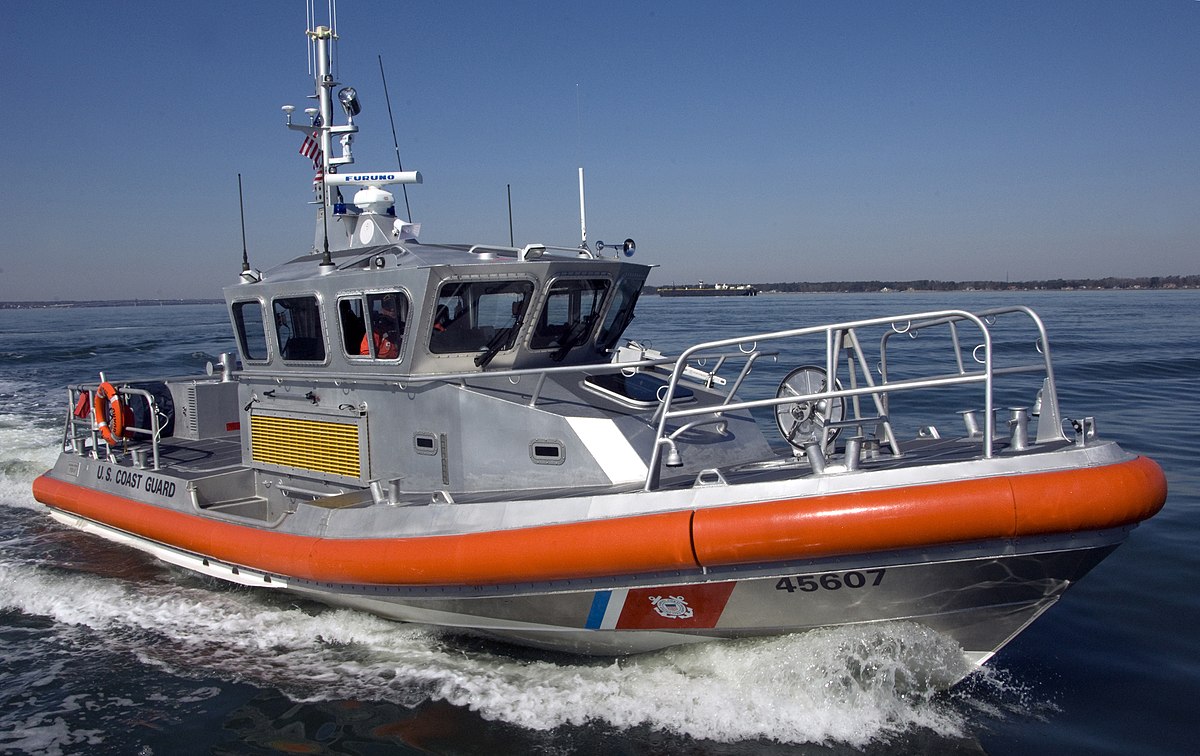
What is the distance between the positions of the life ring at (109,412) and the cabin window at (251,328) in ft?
6.41

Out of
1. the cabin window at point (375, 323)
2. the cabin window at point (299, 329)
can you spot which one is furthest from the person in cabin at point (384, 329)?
the cabin window at point (299, 329)

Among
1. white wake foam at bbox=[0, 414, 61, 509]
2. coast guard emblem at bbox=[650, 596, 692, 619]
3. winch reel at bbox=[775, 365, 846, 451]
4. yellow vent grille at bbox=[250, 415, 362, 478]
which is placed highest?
winch reel at bbox=[775, 365, 846, 451]

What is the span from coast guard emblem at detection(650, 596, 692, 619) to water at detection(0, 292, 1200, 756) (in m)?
0.32

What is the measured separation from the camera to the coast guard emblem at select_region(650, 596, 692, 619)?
4.38 m

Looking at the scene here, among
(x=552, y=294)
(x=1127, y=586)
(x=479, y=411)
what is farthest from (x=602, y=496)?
(x=1127, y=586)

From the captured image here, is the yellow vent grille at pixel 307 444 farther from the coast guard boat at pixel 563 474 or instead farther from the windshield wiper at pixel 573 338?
the windshield wiper at pixel 573 338

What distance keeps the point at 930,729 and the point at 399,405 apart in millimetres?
3697

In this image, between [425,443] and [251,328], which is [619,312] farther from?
[251,328]

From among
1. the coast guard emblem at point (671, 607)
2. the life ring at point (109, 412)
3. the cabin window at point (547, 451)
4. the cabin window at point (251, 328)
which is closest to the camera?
the coast guard emblem at point (671, 607)

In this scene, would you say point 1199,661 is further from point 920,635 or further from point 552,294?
point 552,294

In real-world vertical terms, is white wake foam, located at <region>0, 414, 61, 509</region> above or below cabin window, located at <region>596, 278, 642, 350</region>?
below

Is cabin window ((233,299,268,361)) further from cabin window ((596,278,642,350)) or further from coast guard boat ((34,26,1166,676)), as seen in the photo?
cabin window ((596,278,642,350))

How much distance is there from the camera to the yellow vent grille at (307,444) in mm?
5973

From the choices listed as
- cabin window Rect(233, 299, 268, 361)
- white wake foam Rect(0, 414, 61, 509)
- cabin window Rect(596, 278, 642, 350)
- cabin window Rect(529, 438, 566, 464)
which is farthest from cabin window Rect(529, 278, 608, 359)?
white wake foam Rect(0, 414, 61, 509)
